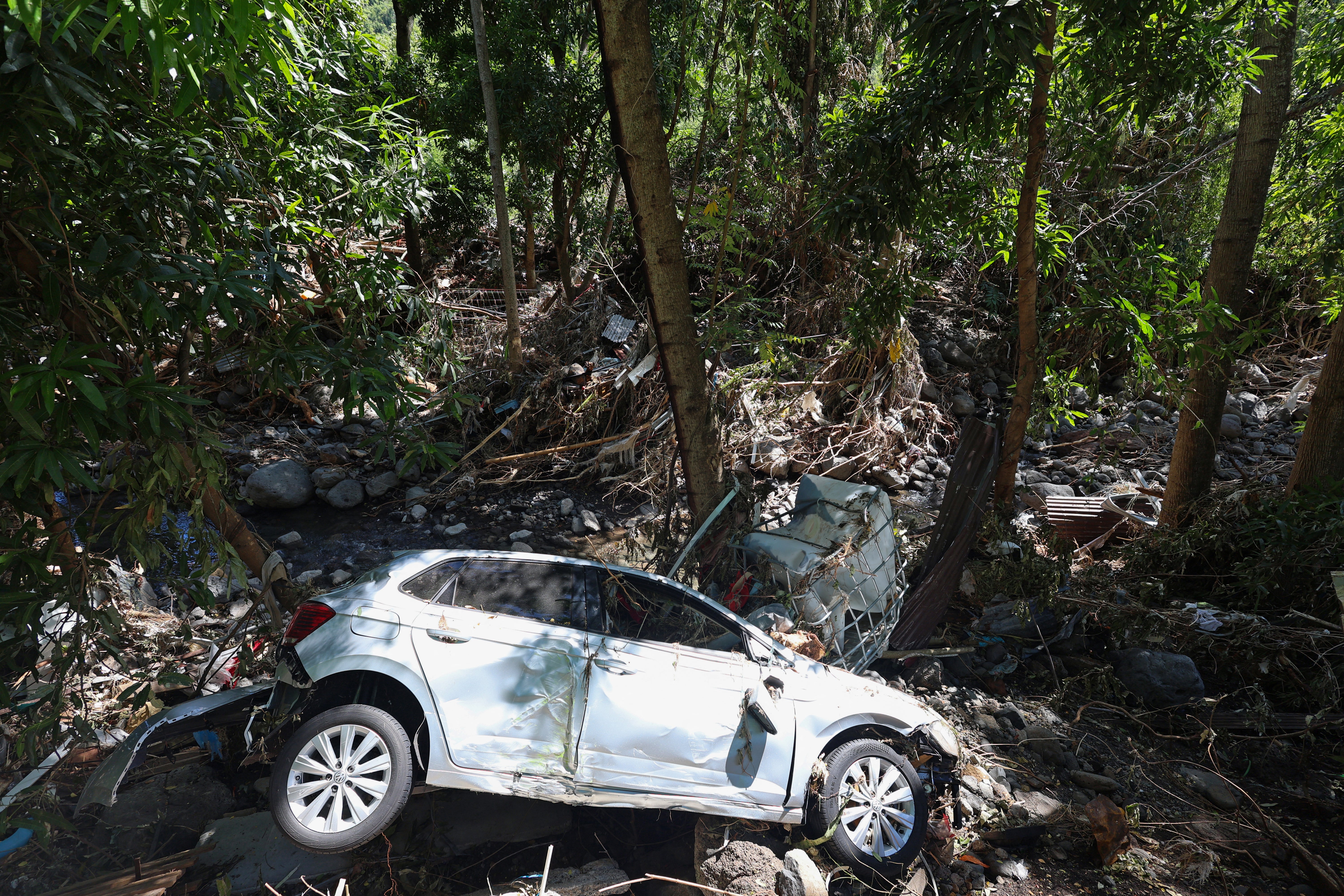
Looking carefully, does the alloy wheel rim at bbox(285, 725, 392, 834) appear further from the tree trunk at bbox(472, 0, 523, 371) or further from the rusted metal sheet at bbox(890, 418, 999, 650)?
the tree trunk at bbox(472, 0, 523, 371)

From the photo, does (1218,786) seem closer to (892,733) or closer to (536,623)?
(892,733)

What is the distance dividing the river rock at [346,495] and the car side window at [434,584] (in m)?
5.65

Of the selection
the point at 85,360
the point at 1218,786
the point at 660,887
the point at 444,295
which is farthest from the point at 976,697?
the point at 444,295

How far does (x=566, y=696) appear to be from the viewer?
3.53 m

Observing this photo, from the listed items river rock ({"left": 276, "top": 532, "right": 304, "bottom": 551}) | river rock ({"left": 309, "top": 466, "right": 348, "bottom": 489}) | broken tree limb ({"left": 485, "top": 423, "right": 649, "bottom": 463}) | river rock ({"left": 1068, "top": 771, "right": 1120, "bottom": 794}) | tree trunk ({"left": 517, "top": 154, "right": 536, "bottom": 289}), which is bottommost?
river rock ({"left": 1068, "top": 771, "right": 1120, "bottom": 794})

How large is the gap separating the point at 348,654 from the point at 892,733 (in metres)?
2.93

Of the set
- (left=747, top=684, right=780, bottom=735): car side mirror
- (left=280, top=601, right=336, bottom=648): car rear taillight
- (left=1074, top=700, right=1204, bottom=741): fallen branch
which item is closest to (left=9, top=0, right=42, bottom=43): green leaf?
(left=280, top=601, right=336, bottom=648): car rear taillight

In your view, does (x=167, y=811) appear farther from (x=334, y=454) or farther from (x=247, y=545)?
(x=334, y=454)

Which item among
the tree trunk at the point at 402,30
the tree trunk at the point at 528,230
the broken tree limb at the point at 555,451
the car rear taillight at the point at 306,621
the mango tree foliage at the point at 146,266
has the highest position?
the tree trunk at the point at 402,30

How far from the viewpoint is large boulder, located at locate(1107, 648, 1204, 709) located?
5320mm

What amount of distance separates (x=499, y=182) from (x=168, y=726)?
27.7ft

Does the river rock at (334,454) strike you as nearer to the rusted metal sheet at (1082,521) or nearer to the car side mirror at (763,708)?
the car side mirror at (763,708)

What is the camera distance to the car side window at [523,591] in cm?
377

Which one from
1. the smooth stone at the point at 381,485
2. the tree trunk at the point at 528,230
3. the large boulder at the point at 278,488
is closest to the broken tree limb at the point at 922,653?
the smooth stone at the point at 381,485
